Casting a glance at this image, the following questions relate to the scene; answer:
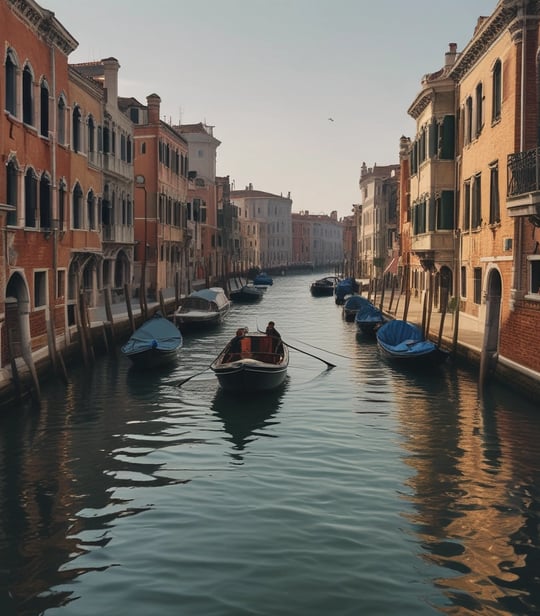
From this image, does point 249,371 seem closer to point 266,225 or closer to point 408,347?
point 408,347

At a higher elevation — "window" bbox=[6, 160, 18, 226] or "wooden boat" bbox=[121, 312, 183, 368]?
"window" bbox=[6, 160, 18, 226]

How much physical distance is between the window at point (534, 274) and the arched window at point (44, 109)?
41.2 ft

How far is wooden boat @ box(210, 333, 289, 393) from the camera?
55.1ft

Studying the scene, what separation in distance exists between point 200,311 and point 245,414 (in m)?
18.2

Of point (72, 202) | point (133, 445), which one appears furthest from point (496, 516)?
point (72, 202)

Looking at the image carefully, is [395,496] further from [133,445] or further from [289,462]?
[133,445]

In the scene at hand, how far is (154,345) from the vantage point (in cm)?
2105

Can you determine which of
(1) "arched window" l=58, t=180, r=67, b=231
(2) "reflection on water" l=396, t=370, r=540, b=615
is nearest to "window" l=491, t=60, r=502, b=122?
(2) "reflection on water" l=396, t=370, r=540, b=615

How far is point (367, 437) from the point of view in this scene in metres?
13.6

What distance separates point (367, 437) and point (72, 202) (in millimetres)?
13787

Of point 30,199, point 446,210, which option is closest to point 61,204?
point 30,199

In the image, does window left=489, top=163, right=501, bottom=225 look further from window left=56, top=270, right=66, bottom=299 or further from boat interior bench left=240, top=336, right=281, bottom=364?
window left=56, top=270, right=66, bottom=299

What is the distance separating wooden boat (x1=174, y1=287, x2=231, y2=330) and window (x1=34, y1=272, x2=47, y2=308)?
12267mm

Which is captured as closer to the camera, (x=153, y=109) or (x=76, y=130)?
(x=76, y=130)
